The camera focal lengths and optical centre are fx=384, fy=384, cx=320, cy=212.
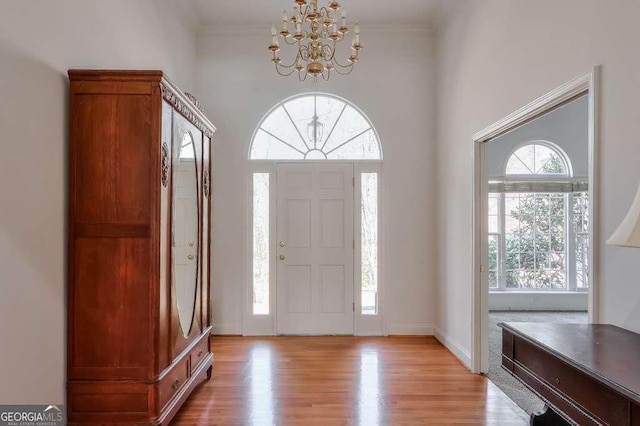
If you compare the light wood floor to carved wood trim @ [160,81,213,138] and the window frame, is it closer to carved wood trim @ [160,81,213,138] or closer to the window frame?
the window frame

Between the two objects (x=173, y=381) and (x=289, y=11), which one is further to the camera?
(x=289, y=11)

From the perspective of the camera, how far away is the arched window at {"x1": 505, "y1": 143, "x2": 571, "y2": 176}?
20.3ft

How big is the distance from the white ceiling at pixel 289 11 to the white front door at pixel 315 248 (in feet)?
5.45

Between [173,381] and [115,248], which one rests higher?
[115,248]

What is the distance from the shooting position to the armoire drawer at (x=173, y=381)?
221 cm

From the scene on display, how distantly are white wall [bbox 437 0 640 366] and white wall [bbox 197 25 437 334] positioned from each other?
24 cm

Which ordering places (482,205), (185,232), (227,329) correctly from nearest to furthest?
1. (185,232)
2. (482,205)
3. (227,329)

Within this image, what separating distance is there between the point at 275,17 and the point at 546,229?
16.9 ft

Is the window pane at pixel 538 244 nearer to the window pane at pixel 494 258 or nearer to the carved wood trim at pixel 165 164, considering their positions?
the window pane at pixel 494 258

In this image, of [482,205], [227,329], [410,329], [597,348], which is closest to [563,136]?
[482,205]

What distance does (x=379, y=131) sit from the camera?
4.54 m

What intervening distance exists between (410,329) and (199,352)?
253 centimetres

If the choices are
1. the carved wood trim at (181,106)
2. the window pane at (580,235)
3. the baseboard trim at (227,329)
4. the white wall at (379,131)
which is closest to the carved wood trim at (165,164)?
the carved wood trim at (181,106)

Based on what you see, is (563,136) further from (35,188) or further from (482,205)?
(35,188)
